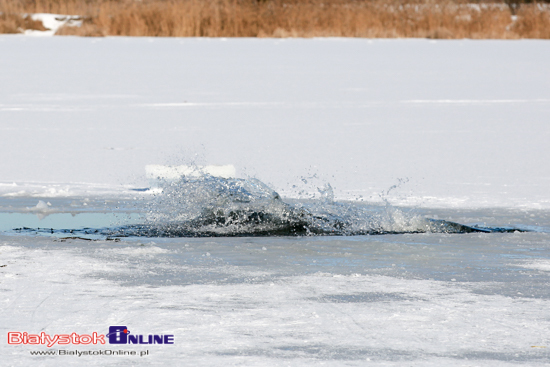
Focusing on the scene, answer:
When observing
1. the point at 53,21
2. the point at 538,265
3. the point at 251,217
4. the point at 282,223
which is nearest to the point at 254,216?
the point at 251,217

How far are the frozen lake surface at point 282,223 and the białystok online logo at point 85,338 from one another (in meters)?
0.04

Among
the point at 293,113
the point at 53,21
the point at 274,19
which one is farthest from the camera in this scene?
the point at 53,21

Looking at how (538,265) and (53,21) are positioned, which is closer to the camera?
(538,265)

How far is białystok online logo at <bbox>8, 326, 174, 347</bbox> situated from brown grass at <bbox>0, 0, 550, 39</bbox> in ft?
61.3

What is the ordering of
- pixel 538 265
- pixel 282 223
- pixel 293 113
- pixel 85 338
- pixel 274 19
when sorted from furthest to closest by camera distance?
pixel 274 19
pixel 293 113
pixel 282 223
pixel 538 265
pixel 85 338

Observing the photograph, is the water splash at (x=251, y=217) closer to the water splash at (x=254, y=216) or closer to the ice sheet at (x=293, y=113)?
the water splash at (x=254, y=216)

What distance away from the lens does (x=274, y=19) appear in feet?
73.9

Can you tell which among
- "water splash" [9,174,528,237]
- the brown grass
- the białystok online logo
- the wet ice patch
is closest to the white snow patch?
the brown grass

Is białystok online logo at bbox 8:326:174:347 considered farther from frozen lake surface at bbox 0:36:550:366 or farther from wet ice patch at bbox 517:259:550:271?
wet ice patch at bbox 517:259:550:271

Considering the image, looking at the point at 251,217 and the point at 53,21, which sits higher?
the point at 53,21

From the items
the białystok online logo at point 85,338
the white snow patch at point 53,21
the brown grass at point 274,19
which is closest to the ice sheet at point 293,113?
the brown grass at point 274,19

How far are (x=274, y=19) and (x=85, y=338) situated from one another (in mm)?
19952

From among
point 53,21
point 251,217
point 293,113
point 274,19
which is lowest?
point 251,217

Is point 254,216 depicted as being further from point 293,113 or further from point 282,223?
point 293,113
